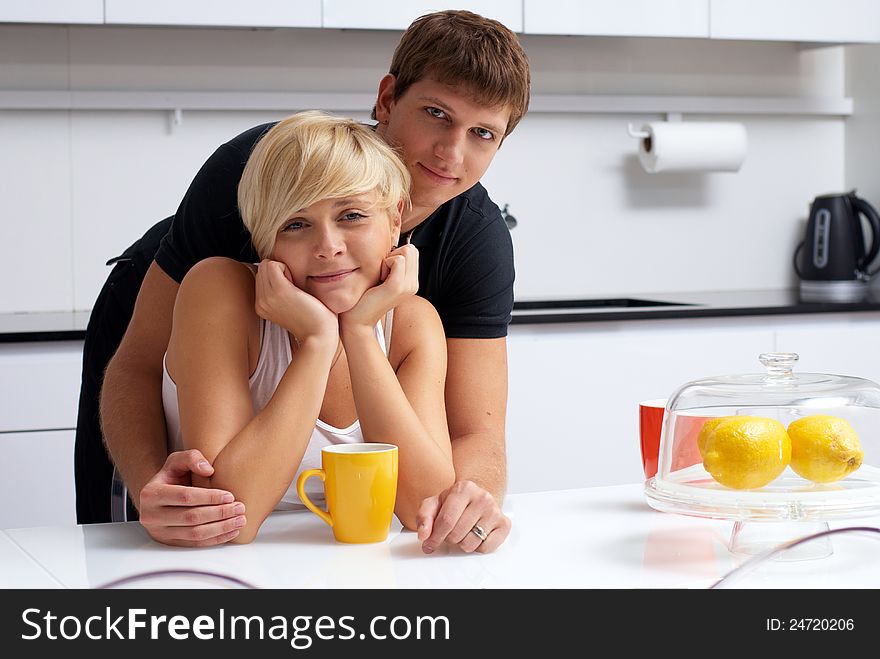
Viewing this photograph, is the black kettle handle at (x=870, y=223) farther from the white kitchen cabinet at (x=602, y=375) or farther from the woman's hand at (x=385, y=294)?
the woman's hand at (x=385, y=294)

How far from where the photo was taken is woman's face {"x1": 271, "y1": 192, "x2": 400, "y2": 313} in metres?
1.19

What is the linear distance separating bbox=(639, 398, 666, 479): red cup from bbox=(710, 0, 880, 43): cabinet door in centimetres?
194

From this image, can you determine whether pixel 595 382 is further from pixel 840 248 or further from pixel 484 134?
pixel 484 134

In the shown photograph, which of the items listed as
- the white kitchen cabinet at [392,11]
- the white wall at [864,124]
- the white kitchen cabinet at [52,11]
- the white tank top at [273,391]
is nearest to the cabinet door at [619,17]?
the white kitchen cabinet at [392,11]

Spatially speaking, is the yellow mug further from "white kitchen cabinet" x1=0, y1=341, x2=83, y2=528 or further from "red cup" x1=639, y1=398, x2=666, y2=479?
"white kitchen cabinet" x1=0, y1=341, x2=83, y2=528

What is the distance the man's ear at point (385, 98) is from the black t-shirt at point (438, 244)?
0.49ft

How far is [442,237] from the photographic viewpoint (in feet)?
4.99

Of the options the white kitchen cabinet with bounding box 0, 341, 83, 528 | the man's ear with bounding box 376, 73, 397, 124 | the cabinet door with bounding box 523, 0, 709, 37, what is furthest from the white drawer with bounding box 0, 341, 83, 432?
the cabinet door with bounding box 523, 0, 709, 37

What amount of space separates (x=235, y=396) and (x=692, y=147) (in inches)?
85.4

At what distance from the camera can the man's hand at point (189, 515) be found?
1.02m

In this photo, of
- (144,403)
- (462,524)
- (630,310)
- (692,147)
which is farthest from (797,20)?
(462,524)
